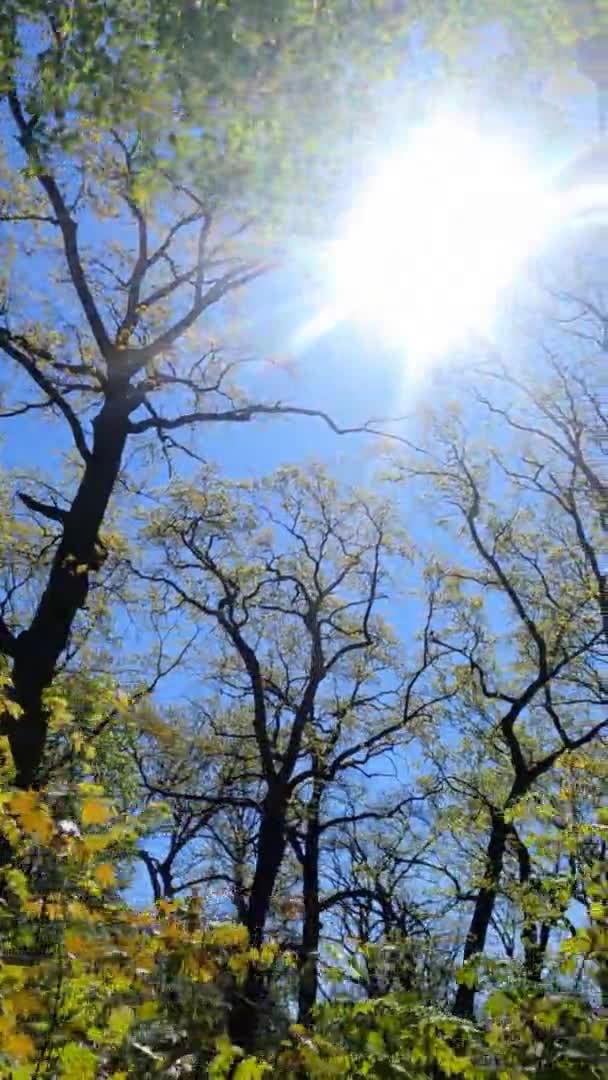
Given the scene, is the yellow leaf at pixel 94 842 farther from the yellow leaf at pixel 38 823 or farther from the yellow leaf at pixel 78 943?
the yellow leaf at pixel 78 943

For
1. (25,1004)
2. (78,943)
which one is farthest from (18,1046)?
(78,943)

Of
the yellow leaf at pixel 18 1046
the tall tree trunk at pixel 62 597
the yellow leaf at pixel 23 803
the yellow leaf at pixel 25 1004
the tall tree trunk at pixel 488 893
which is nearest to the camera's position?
the yellow leaf at pixel 18 1046

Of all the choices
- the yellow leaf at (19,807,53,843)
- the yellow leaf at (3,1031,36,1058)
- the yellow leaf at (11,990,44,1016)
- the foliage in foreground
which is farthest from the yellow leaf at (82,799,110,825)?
the yellow leaf at (3,1031,36,1058)

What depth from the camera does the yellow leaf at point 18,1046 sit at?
7.47 feet

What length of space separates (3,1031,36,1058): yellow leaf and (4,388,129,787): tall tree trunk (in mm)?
5052

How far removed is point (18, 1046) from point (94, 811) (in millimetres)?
786

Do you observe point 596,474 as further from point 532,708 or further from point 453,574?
point 532,708

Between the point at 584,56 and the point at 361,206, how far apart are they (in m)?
3.81

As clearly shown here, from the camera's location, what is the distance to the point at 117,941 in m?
2.98

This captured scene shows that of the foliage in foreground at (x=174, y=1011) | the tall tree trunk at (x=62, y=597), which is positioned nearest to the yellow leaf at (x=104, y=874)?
the foliage in foreground at (x=174, y=1011)

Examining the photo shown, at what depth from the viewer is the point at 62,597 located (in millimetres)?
8656

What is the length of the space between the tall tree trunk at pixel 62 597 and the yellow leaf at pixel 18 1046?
5.05 metres

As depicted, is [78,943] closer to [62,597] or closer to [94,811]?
[94,811]

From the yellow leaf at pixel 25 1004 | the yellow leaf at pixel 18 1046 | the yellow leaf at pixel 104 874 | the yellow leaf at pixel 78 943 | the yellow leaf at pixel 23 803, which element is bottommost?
the yellow leaf at pixel 18 1046
